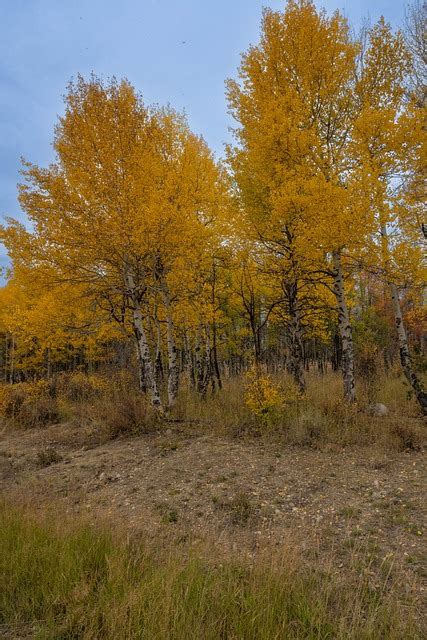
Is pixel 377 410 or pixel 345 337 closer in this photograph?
pixel 377 410

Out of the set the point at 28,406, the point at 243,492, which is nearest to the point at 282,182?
the point at 243,492

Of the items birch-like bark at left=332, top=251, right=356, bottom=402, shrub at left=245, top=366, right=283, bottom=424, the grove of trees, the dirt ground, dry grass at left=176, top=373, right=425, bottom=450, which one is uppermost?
the grove of trees

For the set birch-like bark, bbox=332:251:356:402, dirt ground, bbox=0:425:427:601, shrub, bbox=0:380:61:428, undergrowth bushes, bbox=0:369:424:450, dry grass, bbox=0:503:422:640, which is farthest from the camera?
shrub, bbox=0:380:61:428

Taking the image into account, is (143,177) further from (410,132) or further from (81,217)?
(410,132)

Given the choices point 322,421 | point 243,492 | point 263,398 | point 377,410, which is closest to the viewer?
point 243,492

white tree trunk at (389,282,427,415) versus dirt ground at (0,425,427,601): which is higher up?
white tree trunk at (389,282,427,415)

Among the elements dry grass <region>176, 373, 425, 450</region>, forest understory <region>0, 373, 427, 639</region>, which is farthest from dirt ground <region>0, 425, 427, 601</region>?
dry grass <region>176, 373, 425, 450</region>

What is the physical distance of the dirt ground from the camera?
3.91 m

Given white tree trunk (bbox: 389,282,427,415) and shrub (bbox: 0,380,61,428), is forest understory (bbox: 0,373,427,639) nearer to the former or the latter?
white tree trunk (bbox: 389,282,427,415)

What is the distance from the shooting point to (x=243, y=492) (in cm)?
511

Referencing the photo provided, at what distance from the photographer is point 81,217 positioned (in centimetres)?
Answer: 780

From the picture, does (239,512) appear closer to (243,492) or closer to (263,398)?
(243,492)

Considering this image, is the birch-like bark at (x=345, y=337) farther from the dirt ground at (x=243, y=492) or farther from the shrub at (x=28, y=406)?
the shrub at (x=28, y=406)

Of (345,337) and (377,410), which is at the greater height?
(345,337)
